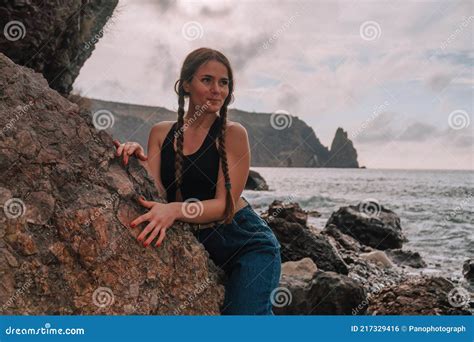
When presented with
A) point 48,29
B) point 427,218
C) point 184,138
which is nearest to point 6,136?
point 184,138

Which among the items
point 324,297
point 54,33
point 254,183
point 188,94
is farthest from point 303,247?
point 254,183

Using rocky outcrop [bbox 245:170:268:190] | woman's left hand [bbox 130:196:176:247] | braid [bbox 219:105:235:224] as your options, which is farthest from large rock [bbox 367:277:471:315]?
rocky outcrop [bbox 245:170:268:190]

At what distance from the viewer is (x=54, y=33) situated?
9359 millimetres

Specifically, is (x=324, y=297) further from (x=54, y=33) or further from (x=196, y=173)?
(x=54, y=33)

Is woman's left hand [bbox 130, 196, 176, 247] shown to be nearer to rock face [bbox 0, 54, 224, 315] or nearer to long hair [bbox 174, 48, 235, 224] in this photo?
rock face [bbox 0, 54, 224, 315]

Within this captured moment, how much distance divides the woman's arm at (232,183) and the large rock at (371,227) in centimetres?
1407

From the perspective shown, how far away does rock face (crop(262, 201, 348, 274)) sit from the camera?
10.7m

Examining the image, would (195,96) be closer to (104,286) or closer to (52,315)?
(104,286)

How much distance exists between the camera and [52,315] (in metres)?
2.77

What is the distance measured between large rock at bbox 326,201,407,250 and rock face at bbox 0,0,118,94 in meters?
10.6

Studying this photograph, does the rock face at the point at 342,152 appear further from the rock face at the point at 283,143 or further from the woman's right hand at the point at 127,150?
the woman's right hand at the point at 127,150

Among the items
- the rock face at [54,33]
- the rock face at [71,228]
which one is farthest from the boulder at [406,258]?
the rock face at [71,228]

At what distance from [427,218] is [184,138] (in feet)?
77.0

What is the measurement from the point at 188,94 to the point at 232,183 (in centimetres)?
Answer: 89
